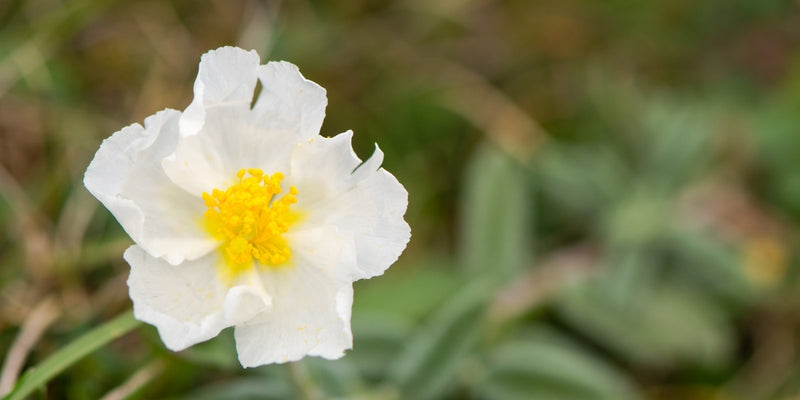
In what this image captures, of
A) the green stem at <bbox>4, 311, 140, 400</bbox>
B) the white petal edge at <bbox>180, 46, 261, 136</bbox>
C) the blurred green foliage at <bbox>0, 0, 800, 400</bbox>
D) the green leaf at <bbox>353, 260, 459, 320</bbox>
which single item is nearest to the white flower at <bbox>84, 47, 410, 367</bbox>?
the white petal edge at <bbox>180, 46, 261, 136</bbox>

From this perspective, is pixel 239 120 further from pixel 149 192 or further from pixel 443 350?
pixel 443 350

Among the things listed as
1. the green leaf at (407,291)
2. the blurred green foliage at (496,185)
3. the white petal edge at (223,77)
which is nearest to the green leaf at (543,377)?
the blurred green foliage at (496,185)

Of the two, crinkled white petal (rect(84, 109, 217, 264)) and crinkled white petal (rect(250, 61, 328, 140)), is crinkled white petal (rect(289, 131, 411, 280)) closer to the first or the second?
crinkled white petal (rect(250, 61, 328, 140))

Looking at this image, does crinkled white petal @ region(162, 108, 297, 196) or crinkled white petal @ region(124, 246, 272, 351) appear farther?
crinkled white petal @ region(162, 108, 297, 196)

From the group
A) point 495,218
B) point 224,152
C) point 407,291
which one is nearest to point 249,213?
point 224,152

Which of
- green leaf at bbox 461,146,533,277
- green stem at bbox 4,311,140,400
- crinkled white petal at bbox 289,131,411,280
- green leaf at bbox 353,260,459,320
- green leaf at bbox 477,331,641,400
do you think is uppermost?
green leaf at bbox 461,146,533,277

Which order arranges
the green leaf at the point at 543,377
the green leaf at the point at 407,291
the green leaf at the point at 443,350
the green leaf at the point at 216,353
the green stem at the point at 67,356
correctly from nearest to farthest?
the green stem at the point at 67,356 < the green leaf at the point at 216,353 < the green leaf at the point at 443,350 < the green leaf at the point at 543,377 < the green leaf at the point at 407,291

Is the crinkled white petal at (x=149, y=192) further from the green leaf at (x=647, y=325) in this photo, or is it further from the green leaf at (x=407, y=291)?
the green leaf at (x=647, y=325)
